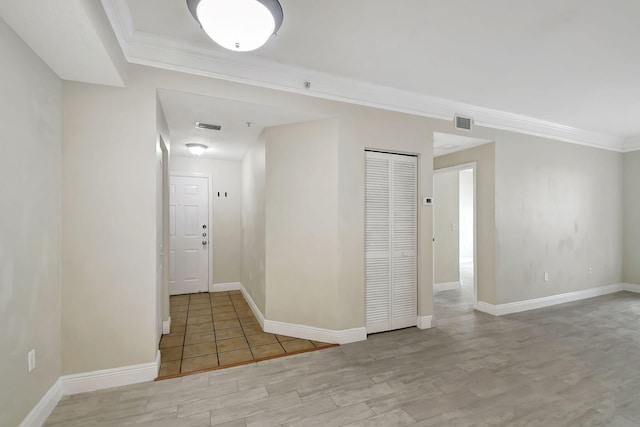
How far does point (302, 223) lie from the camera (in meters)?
3.27

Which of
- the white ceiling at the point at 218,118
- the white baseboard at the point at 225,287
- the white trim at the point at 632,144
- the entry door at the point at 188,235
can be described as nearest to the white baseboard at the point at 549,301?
the white trim at the point at 632,144

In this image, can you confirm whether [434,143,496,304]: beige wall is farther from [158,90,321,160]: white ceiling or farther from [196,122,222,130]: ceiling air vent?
[196,122,222,130]: ceiling air vent

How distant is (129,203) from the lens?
7.76 ft

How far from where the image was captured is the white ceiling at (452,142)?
385 cm

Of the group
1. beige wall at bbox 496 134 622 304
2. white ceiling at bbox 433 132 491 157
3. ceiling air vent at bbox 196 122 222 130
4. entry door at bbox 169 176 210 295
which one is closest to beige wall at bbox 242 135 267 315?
ceiling air vent at bbox 196 122 222 130

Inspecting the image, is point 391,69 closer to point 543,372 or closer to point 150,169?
point 150,169

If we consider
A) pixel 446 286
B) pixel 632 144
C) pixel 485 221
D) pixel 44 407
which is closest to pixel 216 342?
pixel 44 407

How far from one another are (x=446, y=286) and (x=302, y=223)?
3.66 metres

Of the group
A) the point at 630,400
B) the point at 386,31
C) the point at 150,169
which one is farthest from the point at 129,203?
the point at 630,400

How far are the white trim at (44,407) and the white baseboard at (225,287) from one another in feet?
10.2

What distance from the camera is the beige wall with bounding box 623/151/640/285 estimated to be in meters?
5.25

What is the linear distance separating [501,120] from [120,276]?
15.9 ft

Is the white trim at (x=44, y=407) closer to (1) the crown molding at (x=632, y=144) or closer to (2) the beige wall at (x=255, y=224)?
(2) the beige wall at (x=255, y=224)

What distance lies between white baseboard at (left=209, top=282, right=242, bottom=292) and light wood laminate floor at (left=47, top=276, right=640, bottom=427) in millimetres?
2904
